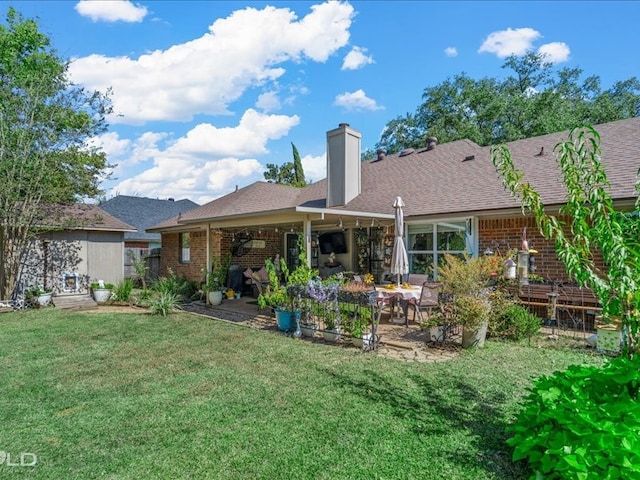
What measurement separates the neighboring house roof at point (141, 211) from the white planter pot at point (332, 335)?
62.0ft

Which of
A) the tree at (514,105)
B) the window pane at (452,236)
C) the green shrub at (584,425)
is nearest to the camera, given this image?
the green shrub at (584,425)

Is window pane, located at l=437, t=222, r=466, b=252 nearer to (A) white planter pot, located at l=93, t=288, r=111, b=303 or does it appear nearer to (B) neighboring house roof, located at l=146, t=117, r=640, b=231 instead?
(B) neighboring house roof, located at l=146, t=117, r=640, b=231

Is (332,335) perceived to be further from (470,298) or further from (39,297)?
(39,297)

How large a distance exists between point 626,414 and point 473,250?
282 inches

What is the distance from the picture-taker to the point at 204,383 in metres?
4.99

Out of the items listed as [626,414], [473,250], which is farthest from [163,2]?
[626,414]

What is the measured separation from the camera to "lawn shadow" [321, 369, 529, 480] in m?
3.10

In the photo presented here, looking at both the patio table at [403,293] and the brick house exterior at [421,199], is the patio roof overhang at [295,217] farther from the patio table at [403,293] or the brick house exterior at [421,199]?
the patio table at [403,293]

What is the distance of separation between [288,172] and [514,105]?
18.4 metres

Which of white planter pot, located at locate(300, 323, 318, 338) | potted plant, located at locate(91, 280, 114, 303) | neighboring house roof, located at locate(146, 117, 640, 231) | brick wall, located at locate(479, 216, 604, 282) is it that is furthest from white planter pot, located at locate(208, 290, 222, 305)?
brick wall, located at locate(479, 216, 604, 282)

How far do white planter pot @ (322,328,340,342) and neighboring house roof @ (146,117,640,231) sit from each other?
2580 mm

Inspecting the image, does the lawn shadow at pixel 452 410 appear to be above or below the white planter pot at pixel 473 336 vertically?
below

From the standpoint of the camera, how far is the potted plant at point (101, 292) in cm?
1317

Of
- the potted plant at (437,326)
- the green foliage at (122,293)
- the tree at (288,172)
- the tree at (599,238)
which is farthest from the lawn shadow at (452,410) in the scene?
the tree at (288,172)
